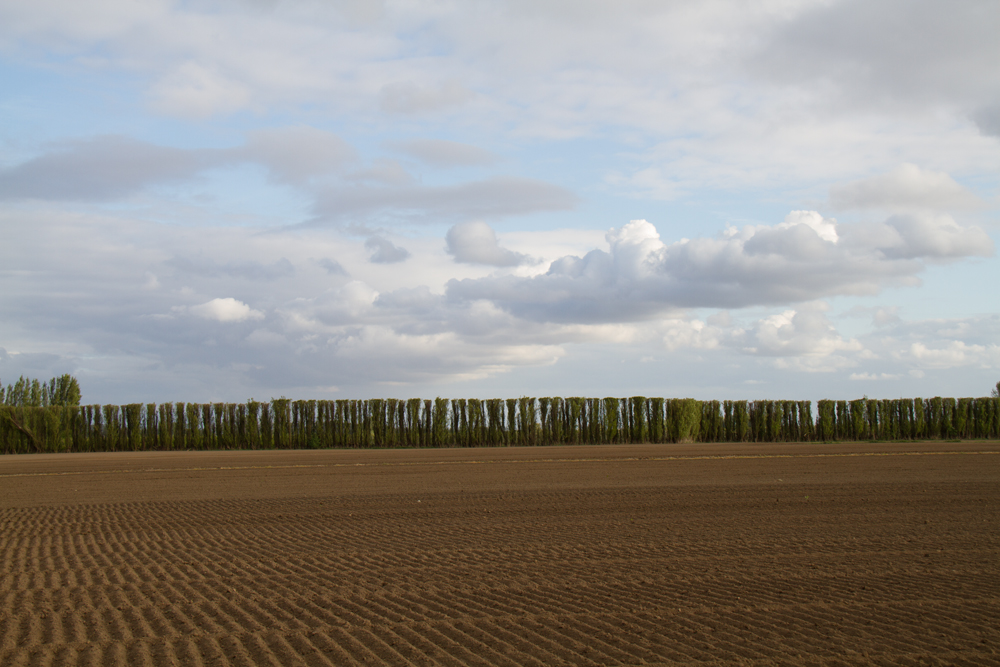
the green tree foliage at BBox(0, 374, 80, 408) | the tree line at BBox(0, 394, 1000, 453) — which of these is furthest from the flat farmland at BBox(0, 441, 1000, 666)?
the green tree foliage at BBox(0, 374, 80, 408)

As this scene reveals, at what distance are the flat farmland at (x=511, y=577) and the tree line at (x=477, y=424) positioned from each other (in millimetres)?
Result: 23539

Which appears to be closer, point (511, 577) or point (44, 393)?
point (511, 577)

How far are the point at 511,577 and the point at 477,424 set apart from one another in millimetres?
31325

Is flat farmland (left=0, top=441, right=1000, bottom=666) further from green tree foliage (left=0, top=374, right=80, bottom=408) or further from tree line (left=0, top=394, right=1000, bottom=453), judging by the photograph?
green tree foliage (left=0, top=374, right=80, bottom=408)

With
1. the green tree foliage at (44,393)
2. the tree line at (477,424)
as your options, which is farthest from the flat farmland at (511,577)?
the green tree foliage at (44,393)

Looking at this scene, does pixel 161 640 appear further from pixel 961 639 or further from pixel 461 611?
pixel 961 639

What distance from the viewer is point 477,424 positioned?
1506 inches

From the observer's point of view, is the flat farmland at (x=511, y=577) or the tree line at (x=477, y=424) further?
the tree line at (x=477, y=424)

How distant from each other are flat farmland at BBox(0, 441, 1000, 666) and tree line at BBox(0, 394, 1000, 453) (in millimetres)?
23539

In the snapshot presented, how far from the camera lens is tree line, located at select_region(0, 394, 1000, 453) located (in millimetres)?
38281

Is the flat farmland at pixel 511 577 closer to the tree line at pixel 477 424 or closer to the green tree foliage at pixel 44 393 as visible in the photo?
the tree line at pixel 477 424

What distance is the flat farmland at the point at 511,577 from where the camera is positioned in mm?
5035

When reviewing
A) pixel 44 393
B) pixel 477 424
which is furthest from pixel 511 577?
pixel 44 393

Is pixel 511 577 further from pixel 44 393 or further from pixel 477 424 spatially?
pixel 44 393
